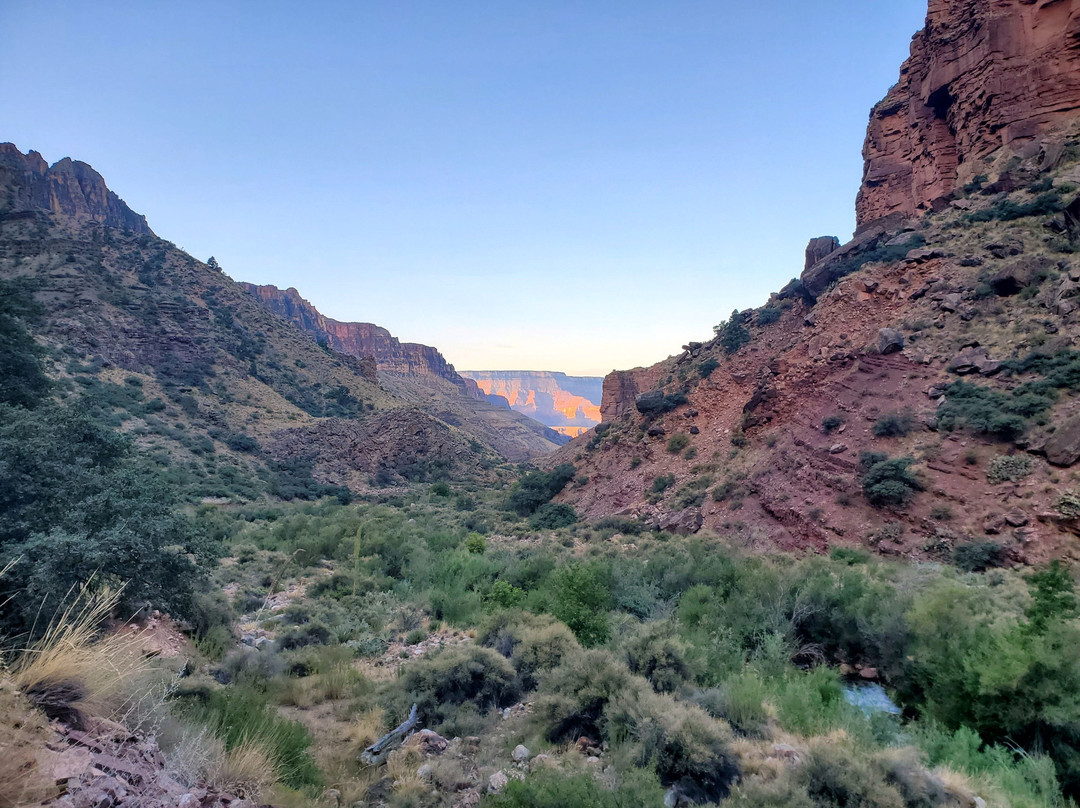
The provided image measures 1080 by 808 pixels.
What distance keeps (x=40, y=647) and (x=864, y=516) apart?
661 inches

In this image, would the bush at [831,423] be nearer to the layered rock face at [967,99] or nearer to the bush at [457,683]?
the layered rock face at [967,99]

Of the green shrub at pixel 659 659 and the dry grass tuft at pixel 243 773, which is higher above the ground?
the dry grass tuft at pixel 243 773

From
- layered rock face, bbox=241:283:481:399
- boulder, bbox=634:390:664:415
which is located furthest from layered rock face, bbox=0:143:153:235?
boulder, bbox=634:390:664:415

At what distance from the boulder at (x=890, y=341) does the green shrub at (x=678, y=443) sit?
8385 millimetres

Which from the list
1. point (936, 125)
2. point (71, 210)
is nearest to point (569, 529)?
point (936, 125)

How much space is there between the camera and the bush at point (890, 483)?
14391mm

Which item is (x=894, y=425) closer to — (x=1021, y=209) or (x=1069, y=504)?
(x=1069, y=504)

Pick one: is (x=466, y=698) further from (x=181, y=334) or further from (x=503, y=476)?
(x=181, y=334)

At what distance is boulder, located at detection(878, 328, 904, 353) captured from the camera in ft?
61.4

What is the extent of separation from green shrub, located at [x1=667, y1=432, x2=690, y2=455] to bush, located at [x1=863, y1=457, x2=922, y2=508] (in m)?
9.30

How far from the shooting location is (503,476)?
43875 mm

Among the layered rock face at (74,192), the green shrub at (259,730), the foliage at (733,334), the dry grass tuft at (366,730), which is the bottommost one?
the dry grass tuft at (366,730)

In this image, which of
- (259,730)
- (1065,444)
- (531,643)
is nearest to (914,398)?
(1065,444)

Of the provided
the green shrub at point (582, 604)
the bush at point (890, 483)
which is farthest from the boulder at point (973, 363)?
the green shrub at point (582, 604)
